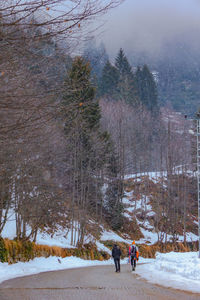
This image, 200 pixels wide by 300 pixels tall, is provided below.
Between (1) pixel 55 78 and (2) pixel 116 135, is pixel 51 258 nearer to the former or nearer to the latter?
(1) pixel 55 78

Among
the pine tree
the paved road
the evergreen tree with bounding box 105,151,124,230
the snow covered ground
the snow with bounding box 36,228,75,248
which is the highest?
the pine tree

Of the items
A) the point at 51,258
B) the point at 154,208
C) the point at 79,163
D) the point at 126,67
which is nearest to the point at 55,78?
the point at 51,258

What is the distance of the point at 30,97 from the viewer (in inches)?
236

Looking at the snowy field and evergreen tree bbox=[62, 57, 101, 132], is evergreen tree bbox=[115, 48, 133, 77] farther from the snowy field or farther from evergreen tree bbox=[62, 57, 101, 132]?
evergreen tree bbox=[62, 57, 101, 132]

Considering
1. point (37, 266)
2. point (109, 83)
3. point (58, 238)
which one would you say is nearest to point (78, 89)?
point (37, 266)

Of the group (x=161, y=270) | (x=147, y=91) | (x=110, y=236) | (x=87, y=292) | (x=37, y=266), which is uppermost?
(x=147, y=91)

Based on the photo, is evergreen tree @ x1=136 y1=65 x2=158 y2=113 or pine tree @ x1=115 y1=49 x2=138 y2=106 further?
evergreen tree @ x1=136 y1=65 x2=158 y2=113

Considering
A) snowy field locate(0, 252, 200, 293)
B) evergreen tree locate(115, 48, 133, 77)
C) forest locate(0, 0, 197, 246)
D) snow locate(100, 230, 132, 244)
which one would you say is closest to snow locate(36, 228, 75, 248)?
forest locate(0, 0, 197, 246)

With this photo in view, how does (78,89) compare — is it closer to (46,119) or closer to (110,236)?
(46,119)

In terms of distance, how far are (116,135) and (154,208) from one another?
40.3 ft

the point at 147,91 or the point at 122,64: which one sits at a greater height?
the point at 122,64

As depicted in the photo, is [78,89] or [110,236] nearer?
[78,89]

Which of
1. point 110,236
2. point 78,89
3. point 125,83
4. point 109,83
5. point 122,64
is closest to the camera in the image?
point 78,89

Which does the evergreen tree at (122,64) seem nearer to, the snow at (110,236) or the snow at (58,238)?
the snow at (110,236)
